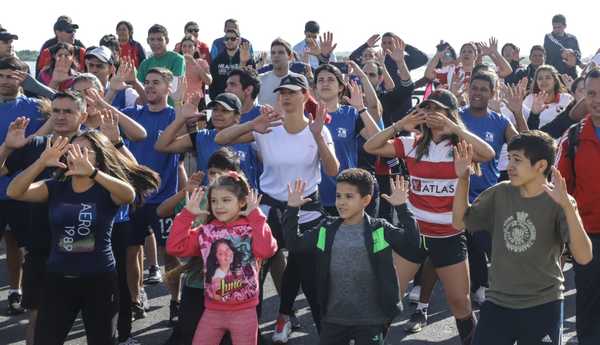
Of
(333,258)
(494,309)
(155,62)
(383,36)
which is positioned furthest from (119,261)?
(383,36)

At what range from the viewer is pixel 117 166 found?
5340 millimetres

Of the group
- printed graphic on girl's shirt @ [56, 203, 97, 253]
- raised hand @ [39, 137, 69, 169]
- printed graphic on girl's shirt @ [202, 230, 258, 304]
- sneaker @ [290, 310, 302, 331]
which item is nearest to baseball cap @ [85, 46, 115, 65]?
sneaker @ [290, 310, 302, 331]

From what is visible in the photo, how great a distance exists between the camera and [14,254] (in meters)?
7.44

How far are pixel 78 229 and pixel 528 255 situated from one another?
2580 millimetres

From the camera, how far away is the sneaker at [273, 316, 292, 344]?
6465 mm

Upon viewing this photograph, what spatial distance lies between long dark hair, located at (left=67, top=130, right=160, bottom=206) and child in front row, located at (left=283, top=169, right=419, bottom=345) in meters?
1.09

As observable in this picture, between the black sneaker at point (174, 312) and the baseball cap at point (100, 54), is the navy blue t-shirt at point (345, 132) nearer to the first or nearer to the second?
the black sneaker at point (174, 312)

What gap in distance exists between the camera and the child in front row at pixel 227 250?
4.93 m

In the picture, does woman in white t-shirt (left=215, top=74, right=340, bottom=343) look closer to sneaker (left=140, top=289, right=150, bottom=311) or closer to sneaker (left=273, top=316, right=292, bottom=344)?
sneaker (left=273, top=316, right=292, bottom=344)

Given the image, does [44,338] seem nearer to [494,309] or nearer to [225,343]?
[225,343]

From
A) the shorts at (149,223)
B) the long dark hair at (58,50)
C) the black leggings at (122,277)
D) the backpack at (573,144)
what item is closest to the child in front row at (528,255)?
the backpack at (573,144)

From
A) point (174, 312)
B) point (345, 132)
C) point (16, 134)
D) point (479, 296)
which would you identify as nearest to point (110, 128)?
point (16, 134)

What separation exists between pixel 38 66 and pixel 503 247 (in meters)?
7.88

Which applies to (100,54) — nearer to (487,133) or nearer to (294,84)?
(294,84)
